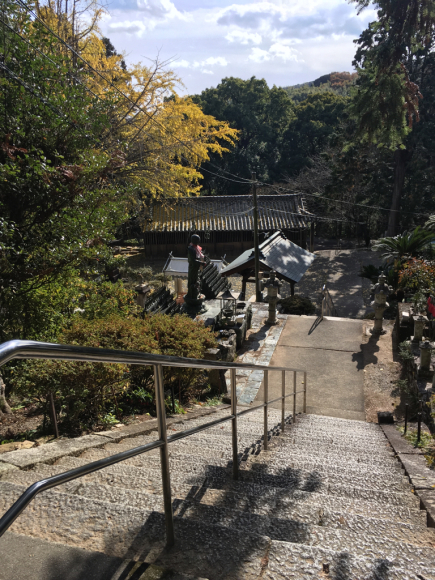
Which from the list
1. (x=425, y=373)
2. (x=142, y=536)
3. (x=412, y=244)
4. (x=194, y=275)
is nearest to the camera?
(x=142, y=536)

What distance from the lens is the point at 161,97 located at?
19406 mm

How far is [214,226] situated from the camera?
2602 cm

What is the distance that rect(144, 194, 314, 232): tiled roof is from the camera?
85.1 feet

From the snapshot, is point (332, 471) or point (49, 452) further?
point (332, 471)

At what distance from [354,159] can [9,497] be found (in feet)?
86.0

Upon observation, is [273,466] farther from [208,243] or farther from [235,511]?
[208,243]

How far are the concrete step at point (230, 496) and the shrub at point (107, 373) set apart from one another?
1677mm

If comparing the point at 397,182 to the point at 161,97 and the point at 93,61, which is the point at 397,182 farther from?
the point at 93,61

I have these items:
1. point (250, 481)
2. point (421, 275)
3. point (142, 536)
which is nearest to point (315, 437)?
point (250, 481)

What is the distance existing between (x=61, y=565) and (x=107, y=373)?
3.50 m

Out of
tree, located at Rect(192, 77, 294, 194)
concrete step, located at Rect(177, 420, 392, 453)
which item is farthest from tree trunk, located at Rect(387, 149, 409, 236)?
concrete step, located at Rect(177, 420, 392, 453)

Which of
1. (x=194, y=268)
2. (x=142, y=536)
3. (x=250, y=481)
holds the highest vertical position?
(x=142, y=536)

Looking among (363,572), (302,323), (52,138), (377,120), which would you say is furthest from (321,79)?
(363,572)

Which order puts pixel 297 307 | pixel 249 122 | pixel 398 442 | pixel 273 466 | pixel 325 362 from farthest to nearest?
pixel 249 122 → pixel 297 307 → pixel 325 362 → pixel 398 442 → pixel 273 466
